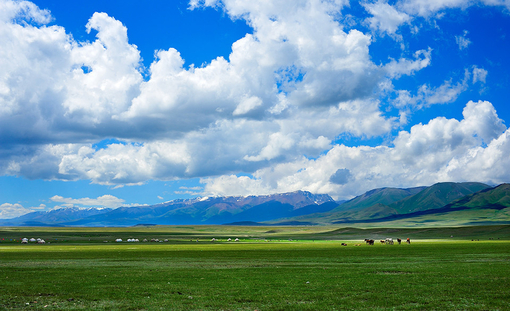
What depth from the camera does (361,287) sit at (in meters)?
23.4

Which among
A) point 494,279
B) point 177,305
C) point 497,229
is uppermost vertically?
point 177,305

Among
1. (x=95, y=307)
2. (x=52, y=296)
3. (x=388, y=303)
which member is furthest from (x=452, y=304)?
(x=52, y=296)

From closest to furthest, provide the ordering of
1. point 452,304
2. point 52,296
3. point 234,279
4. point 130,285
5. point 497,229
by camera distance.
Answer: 1. point 452,304
2. point 52,296
3. point 130,285
4. point 234,279
5. point 497,229

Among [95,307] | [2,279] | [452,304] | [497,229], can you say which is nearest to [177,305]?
[95,307]

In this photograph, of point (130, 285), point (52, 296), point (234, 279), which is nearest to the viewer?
point (52, 296)

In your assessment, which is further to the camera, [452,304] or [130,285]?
[130,285]

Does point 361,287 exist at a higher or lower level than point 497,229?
higher

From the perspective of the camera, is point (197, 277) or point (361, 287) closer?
point (361, 287)

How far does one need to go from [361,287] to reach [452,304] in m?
6.27

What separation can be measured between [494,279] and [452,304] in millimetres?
10281

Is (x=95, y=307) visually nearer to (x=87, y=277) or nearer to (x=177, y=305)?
(x=177, y=305)

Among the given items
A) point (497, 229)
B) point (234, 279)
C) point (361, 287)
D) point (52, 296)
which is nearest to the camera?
point (52, 296)

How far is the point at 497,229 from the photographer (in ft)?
469

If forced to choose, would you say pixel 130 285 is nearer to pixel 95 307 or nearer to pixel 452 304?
pixel 95 307
